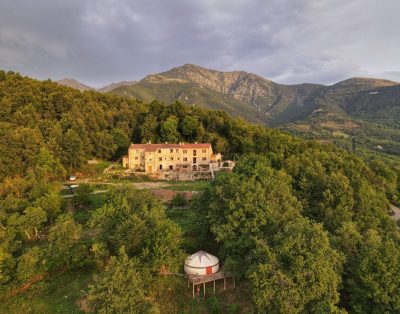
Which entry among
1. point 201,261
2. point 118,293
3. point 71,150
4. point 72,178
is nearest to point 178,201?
point 201,261

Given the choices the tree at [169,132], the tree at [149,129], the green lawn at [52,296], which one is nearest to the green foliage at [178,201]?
the green lawn at [52,296]

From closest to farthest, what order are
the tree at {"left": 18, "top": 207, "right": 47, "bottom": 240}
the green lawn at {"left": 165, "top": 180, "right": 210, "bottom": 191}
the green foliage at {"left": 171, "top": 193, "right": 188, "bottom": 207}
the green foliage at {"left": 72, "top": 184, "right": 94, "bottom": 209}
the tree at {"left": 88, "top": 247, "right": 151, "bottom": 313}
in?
the tree at {"left": 88, "top": 247, "right": 151, "bottom": 313}
the tree at {"left": 18, "top": 207, "right": 47, "bottom": 240}
the green foliage at {"left": 72, "top": 184, "right": 94, "bottom": 209}
the green foliage at {"left": 171, "top": 193, "right": 188, "bottom": 207}
the green lawn at {"left": 165, "top": 180, "right": 210, "bottom": 191}

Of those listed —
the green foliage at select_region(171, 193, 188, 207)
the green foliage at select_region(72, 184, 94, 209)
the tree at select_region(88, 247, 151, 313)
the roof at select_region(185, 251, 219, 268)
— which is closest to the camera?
the tree at select_region(88, 247, 151, 313)

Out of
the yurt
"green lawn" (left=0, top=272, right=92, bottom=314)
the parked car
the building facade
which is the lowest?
"green lawn" (left=0, top=272, right=92, bottom=314)

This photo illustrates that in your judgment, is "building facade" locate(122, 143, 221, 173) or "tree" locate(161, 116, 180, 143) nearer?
"building facade" locate(122, 143, 221, 173)

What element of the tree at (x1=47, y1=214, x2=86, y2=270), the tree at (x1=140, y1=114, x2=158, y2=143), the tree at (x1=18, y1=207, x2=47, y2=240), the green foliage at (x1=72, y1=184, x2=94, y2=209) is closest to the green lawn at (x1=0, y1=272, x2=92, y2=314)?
the tree at (x1=47, y1=214, x2=86, y2=270)

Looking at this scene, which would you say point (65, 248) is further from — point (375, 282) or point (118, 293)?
point (375, 282)

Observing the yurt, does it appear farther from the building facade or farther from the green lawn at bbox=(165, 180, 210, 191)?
the building facade
